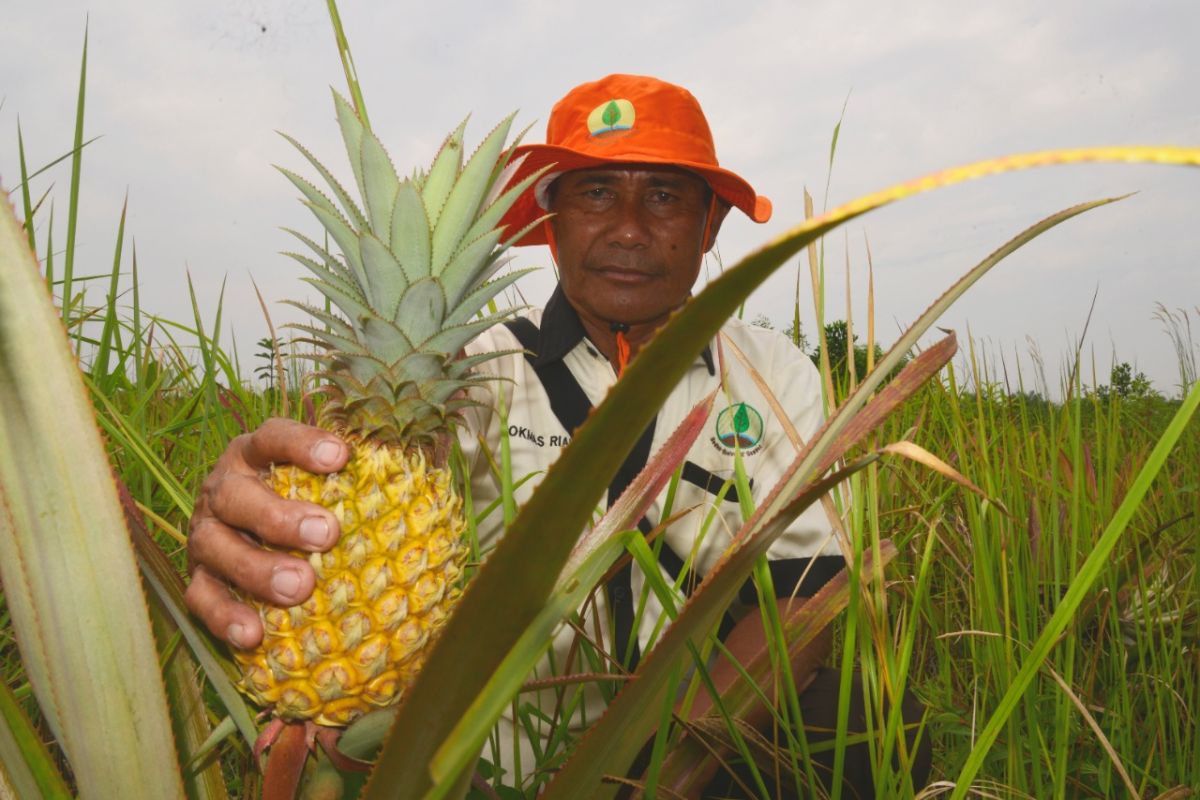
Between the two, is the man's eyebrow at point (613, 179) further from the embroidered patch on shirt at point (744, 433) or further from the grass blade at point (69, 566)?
the grass blade at point (69, 566)

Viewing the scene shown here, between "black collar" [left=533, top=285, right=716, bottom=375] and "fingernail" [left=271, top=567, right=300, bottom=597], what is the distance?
5.41 feet

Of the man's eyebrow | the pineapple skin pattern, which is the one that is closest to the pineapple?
the pineapple skin pattern

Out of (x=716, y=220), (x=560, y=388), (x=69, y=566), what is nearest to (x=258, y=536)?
(x=69, y=566)

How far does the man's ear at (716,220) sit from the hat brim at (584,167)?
5cm

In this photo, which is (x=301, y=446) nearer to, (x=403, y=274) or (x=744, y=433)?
(x=403, y=274)

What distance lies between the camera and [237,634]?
0.94 m

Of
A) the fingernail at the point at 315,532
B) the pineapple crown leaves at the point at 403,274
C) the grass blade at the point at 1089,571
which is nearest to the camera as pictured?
the grass blade at the point at 1089,571

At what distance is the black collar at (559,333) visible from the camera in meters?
2.55

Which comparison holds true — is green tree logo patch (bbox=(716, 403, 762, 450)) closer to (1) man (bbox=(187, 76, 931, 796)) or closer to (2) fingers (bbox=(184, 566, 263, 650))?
(1) man (bbox=(187, 76, 931, 796))

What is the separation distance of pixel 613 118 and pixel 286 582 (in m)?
2.01

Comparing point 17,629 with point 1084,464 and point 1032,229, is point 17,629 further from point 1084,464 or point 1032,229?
point 1084,464

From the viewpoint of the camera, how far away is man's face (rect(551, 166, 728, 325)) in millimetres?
2521

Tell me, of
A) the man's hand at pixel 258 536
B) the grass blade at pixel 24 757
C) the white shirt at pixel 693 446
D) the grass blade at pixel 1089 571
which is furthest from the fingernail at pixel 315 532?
the white shirt at pixel 693 446

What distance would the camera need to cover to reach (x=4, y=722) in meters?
0.77
